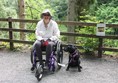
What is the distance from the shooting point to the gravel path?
17.1ft

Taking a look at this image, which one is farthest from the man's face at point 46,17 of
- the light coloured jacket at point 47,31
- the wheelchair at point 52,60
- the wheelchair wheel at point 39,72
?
the wheelchair wheel at point 39,72

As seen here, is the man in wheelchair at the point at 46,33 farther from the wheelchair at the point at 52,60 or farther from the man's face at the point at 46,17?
the wheelchair at the point at 52,60

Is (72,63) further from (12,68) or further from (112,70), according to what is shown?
(12,68)

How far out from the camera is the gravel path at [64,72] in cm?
522

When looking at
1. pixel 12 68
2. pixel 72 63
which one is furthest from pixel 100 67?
pixel 12 68

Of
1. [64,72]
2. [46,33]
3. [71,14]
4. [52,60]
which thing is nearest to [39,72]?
[52,60]

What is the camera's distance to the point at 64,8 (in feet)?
86.0

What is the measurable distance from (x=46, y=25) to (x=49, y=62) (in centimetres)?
94

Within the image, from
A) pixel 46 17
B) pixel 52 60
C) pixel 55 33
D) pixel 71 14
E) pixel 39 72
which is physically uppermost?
pixel 71 14

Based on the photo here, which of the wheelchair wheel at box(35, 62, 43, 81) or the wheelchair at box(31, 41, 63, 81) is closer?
the wheelchair wheel at box(35, 62, 43, 81)

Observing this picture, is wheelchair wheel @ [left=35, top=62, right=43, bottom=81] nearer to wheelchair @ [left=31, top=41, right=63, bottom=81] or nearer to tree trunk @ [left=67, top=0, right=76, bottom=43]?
wheelchair @ [left=31, top=41, right=63, bottom=81]

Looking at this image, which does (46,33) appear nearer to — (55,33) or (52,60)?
(55,33)

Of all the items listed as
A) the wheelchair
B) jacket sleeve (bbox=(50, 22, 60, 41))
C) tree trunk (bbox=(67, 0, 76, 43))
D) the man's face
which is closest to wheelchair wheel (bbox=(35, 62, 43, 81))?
the wheelchair

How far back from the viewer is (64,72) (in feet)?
18.8
